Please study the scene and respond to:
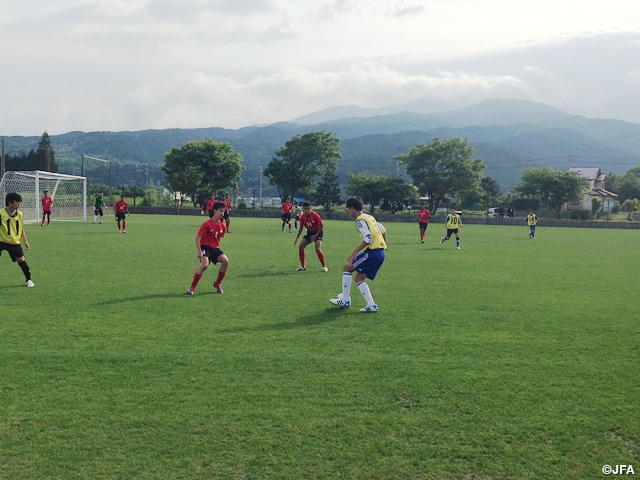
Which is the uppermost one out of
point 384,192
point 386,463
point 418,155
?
point 418,155

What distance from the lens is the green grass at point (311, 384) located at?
3869mm

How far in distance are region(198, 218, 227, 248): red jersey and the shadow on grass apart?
8.60 feet

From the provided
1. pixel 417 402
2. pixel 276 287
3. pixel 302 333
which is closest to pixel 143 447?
pixel 417 402

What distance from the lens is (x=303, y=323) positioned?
25.3ft

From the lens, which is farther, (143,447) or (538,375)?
(538,375)

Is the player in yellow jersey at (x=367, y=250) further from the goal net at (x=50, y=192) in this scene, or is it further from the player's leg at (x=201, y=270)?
the goal net at (x=50, y=192)

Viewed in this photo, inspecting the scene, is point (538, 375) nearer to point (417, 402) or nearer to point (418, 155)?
point (417, 402)

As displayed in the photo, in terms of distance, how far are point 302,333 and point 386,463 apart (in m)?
3.40

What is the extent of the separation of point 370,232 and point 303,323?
5.74ft

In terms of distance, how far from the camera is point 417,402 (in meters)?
4.82

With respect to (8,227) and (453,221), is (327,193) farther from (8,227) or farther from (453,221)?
(8,227)

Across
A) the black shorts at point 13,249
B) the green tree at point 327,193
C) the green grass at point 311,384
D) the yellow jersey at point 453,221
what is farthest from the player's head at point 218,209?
the green tree at point 327,193

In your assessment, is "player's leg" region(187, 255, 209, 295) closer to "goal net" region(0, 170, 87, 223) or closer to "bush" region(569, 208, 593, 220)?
"goal net" region(0, 170, 87, 223)

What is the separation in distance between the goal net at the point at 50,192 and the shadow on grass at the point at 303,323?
3004cm
